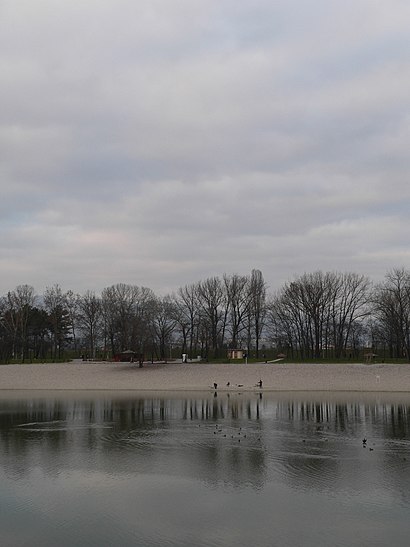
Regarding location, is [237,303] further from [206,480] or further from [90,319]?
[206,480]

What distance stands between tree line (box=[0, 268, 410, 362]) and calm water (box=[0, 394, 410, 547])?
152 feet

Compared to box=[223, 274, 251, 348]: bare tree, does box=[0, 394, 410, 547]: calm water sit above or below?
below

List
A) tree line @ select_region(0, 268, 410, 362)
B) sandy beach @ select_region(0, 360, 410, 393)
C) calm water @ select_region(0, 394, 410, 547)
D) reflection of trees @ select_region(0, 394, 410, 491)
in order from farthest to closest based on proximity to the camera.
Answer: tree line @ select_region(0, 268, 410, 362), sandy beach @ select_region(0, 360, 410, 393), reflection of trees @ select_region(0, 394, 410, 491), calm water @ select_region(0, 394, 410, 547)

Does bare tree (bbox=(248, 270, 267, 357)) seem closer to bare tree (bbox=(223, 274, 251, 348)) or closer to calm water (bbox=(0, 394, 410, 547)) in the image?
bare tree (bbox=(223, 274, 251, 348))

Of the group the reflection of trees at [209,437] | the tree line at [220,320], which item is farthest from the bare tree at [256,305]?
the reflection of trees at [209,437]

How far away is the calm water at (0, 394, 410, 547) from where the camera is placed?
1398cm

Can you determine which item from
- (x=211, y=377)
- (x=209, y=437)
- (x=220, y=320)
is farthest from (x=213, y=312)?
(x=209, y=437)

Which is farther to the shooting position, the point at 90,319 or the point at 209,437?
the point at 90,319

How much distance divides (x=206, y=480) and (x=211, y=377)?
41.5 m

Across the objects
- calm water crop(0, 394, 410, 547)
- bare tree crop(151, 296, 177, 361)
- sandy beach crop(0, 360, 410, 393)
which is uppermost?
bare tree crop(151, 296, 177, 361)

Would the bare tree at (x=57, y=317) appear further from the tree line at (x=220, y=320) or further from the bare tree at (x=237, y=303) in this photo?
the bare tree at (x=237, y=303)

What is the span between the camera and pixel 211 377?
199 feet

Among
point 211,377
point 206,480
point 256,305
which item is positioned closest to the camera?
point 206,480

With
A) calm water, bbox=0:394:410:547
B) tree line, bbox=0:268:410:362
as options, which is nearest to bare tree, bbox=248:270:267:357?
tree line, bbox=0:268:410:362
